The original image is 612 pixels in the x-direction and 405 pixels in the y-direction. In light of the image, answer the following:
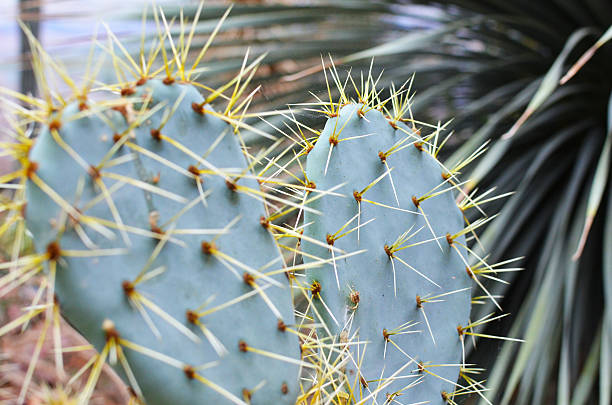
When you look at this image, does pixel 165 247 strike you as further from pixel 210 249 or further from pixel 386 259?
pixel 386 259

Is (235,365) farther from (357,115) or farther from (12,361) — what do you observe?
(12,361)

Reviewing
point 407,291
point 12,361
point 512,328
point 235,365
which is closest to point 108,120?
point 235,365

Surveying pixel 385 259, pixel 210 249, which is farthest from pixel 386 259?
pixel 210 249

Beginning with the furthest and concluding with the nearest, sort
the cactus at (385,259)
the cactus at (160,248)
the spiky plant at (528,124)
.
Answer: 1. the spiky plant at (528,124)
2. the cactus at (385,259)
3. the cactus at (160,248)

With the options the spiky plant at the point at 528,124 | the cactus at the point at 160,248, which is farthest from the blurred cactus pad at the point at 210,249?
the spiky plant at the point at 528,124

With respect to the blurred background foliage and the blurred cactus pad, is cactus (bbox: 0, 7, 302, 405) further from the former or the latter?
the blurred background foliage

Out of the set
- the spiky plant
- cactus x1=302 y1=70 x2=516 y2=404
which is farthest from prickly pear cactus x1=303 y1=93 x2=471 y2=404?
the spiky plant

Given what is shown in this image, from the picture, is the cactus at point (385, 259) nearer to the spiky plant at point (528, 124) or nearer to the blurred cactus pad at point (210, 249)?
the blurred cactus pad at point (210, 249)
